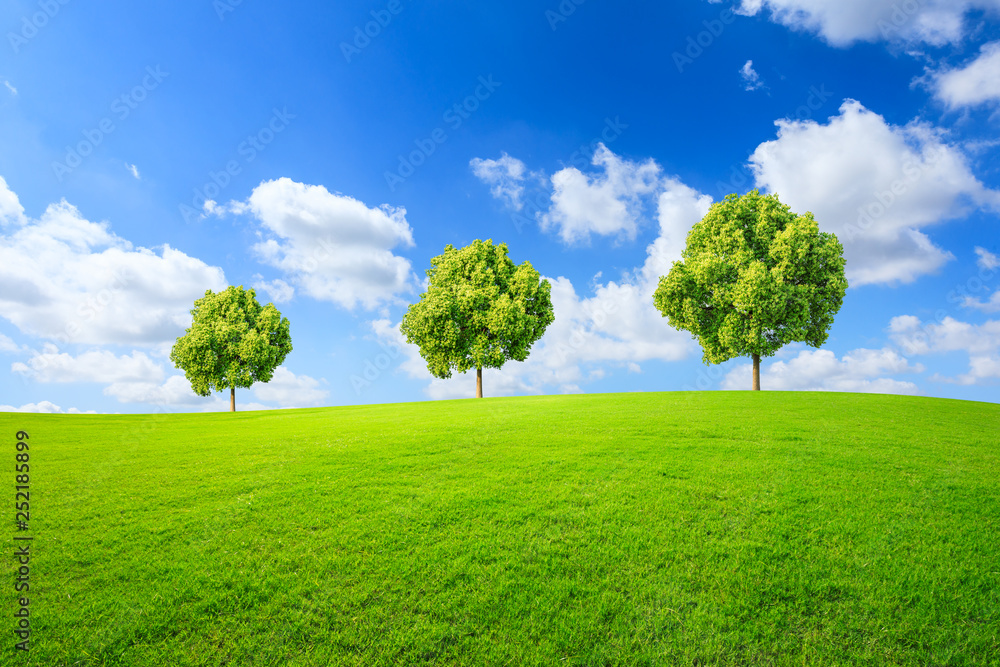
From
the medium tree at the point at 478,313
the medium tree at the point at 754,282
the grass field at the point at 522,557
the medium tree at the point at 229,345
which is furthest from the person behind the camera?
the medium tree at the point at 229,345

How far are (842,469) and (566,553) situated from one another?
8951 millimetres

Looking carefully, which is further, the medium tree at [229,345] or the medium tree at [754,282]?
the medium tree at [229,345]

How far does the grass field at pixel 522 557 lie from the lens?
6055mm

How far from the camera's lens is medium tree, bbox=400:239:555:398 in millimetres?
39469

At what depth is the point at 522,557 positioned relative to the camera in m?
7.59

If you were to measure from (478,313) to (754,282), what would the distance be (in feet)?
69.5

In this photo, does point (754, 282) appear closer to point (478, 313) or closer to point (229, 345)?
point (478, 313)

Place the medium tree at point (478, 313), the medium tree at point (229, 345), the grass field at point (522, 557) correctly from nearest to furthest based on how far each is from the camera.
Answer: the grass field at point (522, 557) < the medium tree at point (478, 313) < the medium tree at point (229, 345)

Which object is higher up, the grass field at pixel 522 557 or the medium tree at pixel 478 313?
the medium tree at pixel 478 313

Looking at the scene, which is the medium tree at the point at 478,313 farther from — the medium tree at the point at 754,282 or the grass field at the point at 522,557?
the grass field at the point at 522,557

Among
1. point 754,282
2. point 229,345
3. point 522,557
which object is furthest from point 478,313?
point 522,557

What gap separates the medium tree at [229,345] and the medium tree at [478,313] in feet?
49.3

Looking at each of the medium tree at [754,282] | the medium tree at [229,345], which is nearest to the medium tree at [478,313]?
the medium tree at [754,282]

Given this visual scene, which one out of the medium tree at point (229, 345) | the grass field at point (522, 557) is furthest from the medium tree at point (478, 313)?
the grass field at point (522, 557)
